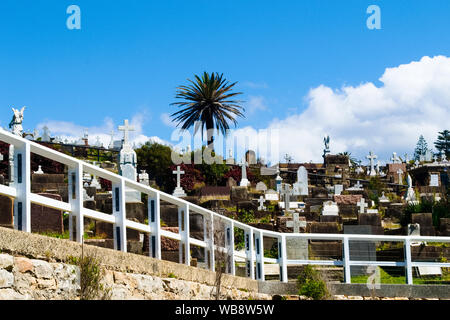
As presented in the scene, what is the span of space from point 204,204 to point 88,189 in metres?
5.34

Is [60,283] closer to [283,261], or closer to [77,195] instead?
[77,195]

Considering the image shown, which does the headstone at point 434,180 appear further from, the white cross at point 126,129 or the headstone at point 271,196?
the white cross at point 126,129

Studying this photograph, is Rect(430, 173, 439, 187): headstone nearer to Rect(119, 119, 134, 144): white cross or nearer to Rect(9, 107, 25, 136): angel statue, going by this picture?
Rect(119, 119, 134, 144): white cross

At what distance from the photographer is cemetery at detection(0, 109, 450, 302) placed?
8.41 meters

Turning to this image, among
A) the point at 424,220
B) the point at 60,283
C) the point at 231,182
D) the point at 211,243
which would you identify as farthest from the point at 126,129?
the point at 60,283

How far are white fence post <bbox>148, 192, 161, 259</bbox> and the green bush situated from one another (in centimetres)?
406

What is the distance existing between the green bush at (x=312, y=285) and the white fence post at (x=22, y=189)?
710cm

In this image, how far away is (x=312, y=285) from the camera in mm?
A: 12641

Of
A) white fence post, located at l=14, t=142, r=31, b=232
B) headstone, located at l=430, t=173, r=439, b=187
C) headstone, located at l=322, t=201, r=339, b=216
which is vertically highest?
headstone, located at l=430, t=173, r=439, b=187

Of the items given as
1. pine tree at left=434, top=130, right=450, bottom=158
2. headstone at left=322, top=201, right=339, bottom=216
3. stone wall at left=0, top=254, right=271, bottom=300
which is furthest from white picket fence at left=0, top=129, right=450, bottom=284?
pine tree at left=434, top=130, right=450, bottom=158

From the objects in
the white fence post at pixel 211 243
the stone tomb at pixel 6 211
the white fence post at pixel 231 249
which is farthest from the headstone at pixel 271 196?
the stone tomb at pixel 6 211
